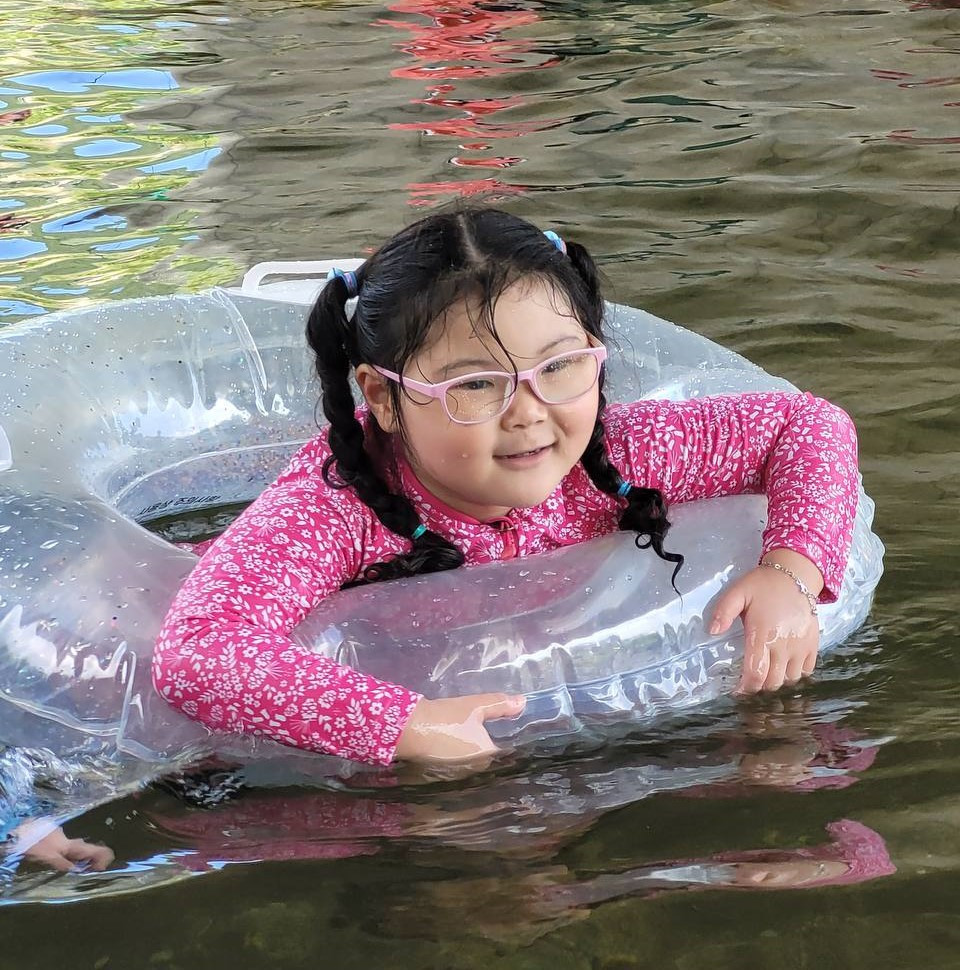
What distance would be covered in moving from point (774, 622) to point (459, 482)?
492mm

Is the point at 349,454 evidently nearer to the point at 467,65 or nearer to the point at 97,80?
the point at 467,65

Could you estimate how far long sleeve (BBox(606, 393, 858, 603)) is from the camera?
225 cm

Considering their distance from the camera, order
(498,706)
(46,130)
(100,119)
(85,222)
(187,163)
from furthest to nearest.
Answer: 1. (100,119)
2. (46,130)
3. (187,163)
4. (85,222)
5. (498,706)

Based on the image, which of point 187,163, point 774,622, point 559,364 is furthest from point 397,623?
point 187,163

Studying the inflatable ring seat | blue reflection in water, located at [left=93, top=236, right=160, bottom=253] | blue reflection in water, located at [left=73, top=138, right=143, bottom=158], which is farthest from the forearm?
blue reflection in water, located at [left=73, top=138, right=143, bottom=158]

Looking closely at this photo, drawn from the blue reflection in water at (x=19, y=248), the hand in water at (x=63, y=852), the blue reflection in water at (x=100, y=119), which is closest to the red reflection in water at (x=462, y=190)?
the blue reflection in water at (x=19, y=248)

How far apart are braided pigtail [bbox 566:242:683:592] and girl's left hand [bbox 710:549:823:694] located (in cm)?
10

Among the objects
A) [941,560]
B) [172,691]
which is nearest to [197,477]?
[172,691]

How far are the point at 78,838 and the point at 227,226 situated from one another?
3246 mm

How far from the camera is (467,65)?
6.70 meters

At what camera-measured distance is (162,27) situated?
8.03m

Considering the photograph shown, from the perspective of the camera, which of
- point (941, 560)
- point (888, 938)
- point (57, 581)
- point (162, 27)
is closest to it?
point (888, 938)

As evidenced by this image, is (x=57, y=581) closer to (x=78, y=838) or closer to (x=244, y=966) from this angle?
(x=78, y=838)

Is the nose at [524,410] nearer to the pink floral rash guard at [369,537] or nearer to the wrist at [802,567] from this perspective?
the pink floral rash guard at [369,537]
